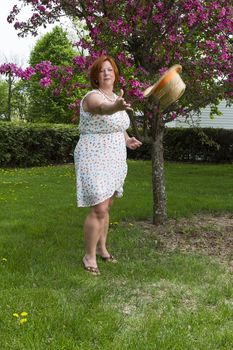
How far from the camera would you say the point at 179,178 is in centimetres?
1171

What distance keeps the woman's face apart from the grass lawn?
1.56 metres

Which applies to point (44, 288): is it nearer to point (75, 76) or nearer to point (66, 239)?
point (66, 239)

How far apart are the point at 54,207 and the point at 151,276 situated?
3555 mm

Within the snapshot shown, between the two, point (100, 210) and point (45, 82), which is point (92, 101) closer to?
point (100, 210)

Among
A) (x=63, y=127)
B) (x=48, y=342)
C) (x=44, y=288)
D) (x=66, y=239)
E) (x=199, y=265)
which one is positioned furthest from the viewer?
(x=63, y=127)

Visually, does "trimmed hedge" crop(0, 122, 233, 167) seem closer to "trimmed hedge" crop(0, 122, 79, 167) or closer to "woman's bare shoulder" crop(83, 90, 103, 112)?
"trimmed hedge" crop(0, 122, 79, 167)

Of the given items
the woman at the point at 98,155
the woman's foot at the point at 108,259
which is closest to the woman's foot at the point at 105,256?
the woman's foot at the point at 108,259

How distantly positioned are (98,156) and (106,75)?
0.68 meters

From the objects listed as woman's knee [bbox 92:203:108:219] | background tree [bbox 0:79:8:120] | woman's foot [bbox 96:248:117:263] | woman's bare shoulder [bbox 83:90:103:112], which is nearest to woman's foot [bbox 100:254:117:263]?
woman's foot [bbox 96:248:117:263]

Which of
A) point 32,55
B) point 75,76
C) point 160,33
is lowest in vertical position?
point 75,76

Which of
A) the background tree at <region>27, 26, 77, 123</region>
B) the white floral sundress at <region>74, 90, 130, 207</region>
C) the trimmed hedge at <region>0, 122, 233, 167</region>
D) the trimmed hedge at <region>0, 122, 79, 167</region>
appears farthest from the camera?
the background tree at <region>27, 26, 77, 123</region>

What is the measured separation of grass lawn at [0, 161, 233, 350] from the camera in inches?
123

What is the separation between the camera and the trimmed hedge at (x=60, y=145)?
626 inches

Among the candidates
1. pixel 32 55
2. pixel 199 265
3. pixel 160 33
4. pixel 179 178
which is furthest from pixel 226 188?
pixel 32 55
